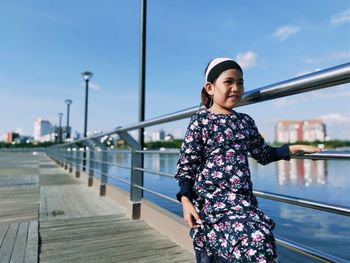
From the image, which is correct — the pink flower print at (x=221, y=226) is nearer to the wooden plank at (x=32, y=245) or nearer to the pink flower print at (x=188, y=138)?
the pink flower print at (x=188, y=138)

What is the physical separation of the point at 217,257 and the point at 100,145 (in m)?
4.58

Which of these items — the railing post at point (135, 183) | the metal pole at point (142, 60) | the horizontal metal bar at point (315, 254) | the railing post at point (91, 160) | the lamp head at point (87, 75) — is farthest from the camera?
the lamp head at point (87, 75)

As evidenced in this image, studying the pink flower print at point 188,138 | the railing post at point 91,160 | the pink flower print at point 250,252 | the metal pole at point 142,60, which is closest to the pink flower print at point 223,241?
the pink flower print at point 250,252

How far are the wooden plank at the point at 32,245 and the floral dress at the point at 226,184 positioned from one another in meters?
1.62

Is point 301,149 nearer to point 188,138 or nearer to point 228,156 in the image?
point 228,156

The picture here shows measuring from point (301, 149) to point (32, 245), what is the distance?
94.3 inches

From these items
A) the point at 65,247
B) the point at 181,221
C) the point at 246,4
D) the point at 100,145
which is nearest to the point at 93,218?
the point at 65,247

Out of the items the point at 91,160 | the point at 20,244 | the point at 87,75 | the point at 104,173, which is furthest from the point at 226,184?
the point at 87,75

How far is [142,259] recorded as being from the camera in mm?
2459

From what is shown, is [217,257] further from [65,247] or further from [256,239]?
[65,247]

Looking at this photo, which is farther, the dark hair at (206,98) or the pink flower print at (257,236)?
the dark hair at (206,98)

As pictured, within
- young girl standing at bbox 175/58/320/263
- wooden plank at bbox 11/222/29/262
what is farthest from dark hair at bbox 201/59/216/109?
wooden plank at bbox 11/222/29/262

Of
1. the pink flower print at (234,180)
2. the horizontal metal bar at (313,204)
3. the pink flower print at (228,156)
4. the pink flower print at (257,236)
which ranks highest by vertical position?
the pink flower print at (228,156)

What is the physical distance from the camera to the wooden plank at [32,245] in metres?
2.43
